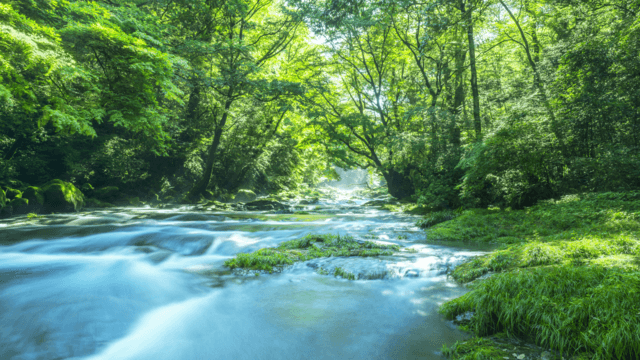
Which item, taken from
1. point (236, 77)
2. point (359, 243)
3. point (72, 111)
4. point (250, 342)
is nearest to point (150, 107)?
point (72, 111)

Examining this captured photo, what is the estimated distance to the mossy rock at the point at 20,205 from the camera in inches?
481

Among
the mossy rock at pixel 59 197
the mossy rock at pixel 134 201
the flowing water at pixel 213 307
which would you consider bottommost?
the flowing water at pixel 213 307

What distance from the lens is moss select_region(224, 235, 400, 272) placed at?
583 centimetres

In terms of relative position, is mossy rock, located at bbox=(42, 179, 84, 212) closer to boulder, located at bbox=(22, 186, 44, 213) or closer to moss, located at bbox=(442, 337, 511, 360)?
boulder, located at bbox=(22, 186, 44, 213)

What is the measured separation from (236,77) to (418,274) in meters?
13.0

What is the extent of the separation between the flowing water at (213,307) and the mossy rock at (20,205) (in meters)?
6.58

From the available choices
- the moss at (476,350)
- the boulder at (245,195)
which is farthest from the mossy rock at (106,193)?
the moss at (476,350)

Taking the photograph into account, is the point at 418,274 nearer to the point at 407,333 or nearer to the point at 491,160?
the point at 407,333

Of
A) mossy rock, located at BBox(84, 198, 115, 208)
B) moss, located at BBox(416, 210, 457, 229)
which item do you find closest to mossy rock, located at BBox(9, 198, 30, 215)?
mossy rock, located at BBox(84, 198, 115, 208)

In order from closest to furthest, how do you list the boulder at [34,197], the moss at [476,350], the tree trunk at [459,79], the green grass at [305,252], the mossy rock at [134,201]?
1. the moss at [476,350]
2. the green grass at [305,252]
3. the boulder at [34,197]
4. the tree trunk at [459,79]
5. the mossy rock at [134,201]

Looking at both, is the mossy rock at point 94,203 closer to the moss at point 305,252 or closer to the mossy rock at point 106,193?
the mossy rock at point 106,193

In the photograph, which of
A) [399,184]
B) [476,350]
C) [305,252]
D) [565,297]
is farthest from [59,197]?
[399,184]

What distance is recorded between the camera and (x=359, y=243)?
7152 mm

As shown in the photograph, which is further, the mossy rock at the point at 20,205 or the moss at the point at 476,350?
the mossy rock at the point at 20,205
